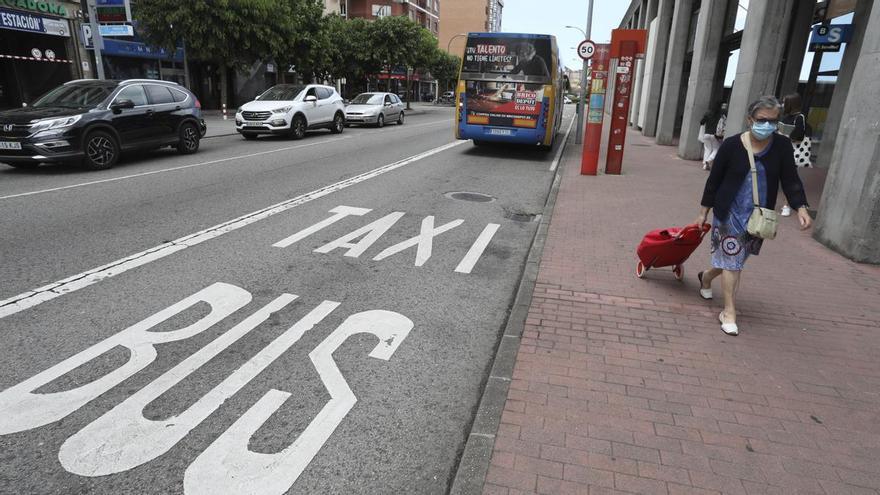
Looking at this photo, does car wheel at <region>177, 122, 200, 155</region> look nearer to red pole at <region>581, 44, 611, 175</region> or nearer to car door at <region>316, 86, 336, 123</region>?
car door at <region>316, 86, 336, 123</region>

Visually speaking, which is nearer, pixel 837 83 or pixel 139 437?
pixel 139 437

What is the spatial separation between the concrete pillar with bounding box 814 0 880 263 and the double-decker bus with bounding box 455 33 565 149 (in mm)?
7786

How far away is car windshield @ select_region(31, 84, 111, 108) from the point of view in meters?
10.9

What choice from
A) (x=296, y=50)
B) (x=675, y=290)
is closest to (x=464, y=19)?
(x=296, y=50)

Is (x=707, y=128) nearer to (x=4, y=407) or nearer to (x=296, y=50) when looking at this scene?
(x=4, y=407)

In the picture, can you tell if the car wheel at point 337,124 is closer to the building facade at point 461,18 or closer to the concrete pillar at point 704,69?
the concrete pillar at point 704,69

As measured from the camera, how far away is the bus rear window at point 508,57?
45.2ft

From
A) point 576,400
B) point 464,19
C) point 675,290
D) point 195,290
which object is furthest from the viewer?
point 464,19

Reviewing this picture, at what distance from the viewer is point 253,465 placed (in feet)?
8.80

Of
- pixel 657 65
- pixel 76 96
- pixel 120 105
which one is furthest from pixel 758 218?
pixel 657 65

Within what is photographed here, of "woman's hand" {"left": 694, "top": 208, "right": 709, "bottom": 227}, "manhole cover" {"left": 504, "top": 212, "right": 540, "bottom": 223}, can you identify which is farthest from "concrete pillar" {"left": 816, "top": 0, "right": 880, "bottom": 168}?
"woman's hand" {"left": 694, "top": 208, "right": 709, "bottom": 227}

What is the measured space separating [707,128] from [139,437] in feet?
45.5

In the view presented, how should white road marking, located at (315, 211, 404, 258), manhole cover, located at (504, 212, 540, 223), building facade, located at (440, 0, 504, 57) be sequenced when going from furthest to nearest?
building facade, located at (440, 0, 504, 57), manhole cover, located at (504, 212, 540, 223), white road marking, located at (315, 211, 404, 258)

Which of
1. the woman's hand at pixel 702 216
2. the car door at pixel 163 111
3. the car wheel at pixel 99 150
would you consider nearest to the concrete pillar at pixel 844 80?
the woman's hand at pixel 702 216
